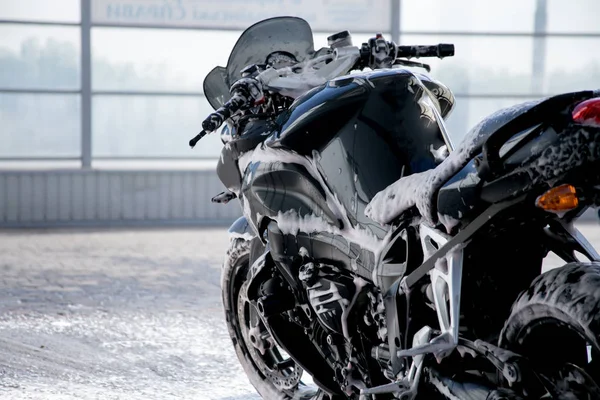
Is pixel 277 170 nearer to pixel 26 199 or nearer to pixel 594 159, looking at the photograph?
pixel 594 159

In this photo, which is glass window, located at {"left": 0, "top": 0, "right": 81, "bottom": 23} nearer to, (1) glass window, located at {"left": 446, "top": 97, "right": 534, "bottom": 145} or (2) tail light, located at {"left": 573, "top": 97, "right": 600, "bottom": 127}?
(1) glass window, located at {"left": 446, "top": 97, "right": 534, "bottom": 145}

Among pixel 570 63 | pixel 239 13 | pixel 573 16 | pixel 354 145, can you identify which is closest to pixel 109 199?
pixel 239 13

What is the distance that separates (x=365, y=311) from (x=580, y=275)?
0.95 metres

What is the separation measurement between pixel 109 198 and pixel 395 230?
9.94 meters

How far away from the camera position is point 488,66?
14.7 meters

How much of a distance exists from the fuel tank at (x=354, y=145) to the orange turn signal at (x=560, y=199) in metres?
0.80

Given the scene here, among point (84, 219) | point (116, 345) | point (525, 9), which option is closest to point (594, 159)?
point (116, 345)

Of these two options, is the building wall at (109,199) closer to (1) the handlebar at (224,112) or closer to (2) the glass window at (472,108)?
(2) the glass window at (472,108)

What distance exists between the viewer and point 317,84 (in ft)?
12.6

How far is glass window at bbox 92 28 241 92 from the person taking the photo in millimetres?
13266

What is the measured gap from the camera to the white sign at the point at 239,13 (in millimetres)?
13266

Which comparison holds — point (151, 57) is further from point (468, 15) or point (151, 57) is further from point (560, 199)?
point (560, 199)

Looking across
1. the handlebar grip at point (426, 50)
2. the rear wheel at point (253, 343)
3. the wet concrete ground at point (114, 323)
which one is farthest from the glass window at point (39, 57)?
the handlebar grip at point (426, 50)

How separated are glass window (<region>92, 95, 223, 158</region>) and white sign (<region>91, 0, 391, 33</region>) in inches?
41.1
